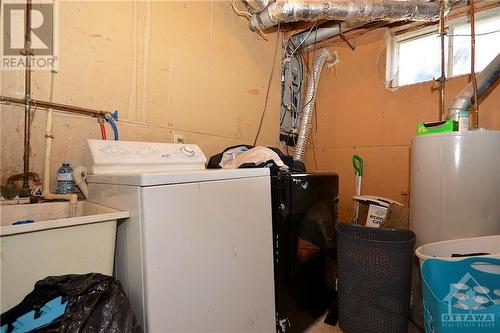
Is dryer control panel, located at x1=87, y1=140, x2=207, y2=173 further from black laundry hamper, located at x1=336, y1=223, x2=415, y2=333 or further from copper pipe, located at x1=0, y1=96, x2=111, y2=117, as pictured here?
black laundry hamper, located at x1=336, y1=223, x2=415, y2=333

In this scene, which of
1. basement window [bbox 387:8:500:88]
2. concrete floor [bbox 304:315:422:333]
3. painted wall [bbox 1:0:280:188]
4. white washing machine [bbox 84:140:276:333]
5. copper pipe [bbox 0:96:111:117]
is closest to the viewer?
white washing machine [bbox 84:140:276:333]

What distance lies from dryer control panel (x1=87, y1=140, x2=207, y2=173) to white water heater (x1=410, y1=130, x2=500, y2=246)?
1.39m

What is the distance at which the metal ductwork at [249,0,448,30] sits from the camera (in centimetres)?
171

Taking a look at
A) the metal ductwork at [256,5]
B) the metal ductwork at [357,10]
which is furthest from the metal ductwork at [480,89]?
the metal ductwork at [256,5]

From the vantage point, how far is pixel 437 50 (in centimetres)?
206

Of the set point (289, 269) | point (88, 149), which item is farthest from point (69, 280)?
point (289, 269)

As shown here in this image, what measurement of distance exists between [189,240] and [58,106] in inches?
36.5

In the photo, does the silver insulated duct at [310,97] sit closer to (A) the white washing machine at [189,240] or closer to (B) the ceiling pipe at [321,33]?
(B) the ceiling pipe at [321,33]

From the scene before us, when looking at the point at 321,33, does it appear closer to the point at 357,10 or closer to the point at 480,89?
the point at 357,10

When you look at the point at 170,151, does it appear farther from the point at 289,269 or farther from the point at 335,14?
the point at 335,14

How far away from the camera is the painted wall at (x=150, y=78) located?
1136 millimetres

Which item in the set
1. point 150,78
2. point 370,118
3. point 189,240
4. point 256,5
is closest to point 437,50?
point 370,118

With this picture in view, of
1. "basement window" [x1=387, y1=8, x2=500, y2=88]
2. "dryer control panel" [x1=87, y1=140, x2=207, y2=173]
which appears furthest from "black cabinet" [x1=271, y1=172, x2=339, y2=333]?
"basement window" [x1=387, y1=8, x2=500, y2=88]

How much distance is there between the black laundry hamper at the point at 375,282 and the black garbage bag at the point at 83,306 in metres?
1.20
